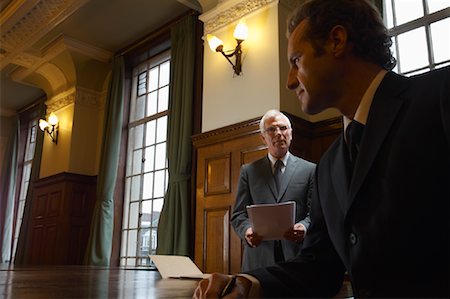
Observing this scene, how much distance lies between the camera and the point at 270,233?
201 cm

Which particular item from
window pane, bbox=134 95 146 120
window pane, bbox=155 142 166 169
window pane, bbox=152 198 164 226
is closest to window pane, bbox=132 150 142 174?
window pane, bbox=155 142 166 169

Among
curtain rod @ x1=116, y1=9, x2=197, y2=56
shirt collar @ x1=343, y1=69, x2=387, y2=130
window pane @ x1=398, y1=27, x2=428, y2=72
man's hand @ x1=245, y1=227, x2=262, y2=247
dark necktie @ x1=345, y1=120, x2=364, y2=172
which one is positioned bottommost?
man's hand @ x1=245, y1=227, x2=262, y2=247

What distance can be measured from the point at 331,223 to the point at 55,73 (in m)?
7.18

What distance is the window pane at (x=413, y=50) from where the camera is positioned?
11.5 ft

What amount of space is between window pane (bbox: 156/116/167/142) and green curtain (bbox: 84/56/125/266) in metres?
0.63

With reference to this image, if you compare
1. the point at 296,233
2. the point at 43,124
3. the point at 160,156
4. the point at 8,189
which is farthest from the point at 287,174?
the point at 8,189

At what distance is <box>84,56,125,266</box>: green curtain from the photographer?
5883 millimetres

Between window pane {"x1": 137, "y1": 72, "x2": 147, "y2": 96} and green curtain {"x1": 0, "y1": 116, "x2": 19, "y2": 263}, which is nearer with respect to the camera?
window pane {"x1": 137, "y1": 72, "x2": 147, "y2": 96}

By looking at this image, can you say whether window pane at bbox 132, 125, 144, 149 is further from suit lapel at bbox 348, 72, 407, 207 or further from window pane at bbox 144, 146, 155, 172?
suit lapel at bbox 348, 72, 407, 207

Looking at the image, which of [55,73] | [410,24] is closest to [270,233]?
[410,24]

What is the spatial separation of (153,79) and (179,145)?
1.82 meters

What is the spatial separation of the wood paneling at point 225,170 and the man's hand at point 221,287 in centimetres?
293

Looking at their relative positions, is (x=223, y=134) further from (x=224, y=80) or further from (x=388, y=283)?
(x=388, y=283)

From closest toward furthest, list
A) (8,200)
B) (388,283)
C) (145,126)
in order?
(388,283)
(145,126)
(8,200)
